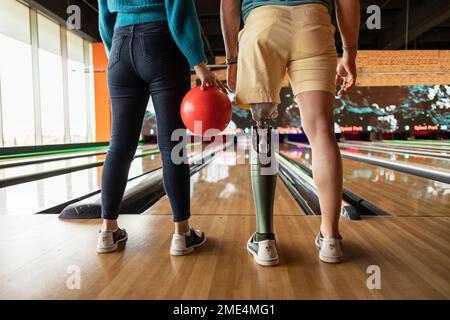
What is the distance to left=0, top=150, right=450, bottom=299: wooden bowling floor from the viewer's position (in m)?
0.82

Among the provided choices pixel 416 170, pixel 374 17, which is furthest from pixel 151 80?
pixel 374 17

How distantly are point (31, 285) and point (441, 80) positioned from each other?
857 centimetres

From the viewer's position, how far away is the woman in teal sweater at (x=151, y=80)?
103 cm

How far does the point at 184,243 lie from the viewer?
3.57 feet

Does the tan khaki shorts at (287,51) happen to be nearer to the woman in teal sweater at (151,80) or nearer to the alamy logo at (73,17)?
the woman in teal sweater at (151,80)

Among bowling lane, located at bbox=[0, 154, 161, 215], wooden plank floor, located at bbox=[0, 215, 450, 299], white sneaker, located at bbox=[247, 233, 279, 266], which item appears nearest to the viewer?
wooden plank floor, located at bbox=[0, 215, 450, 299]

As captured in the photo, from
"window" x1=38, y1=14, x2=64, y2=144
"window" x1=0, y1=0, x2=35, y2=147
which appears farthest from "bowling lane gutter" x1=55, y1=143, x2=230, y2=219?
"window" x1=38, y1=14, x2=64, y2=144

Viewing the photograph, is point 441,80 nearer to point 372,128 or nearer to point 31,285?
point 372,128

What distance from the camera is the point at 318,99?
3.28ft

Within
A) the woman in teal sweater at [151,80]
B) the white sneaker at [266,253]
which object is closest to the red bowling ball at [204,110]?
the woman in teal sweater at [151,80]

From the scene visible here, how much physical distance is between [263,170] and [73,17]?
7564 millimetres

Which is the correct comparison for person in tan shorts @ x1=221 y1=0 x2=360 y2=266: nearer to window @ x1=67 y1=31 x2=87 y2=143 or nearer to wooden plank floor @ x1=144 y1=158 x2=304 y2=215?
wooden plank floor @ x1=144 y1=158 x2=304 y2=215

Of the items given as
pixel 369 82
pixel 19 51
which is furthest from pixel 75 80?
pixel 369 82

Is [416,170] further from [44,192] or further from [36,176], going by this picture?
[36,176]
